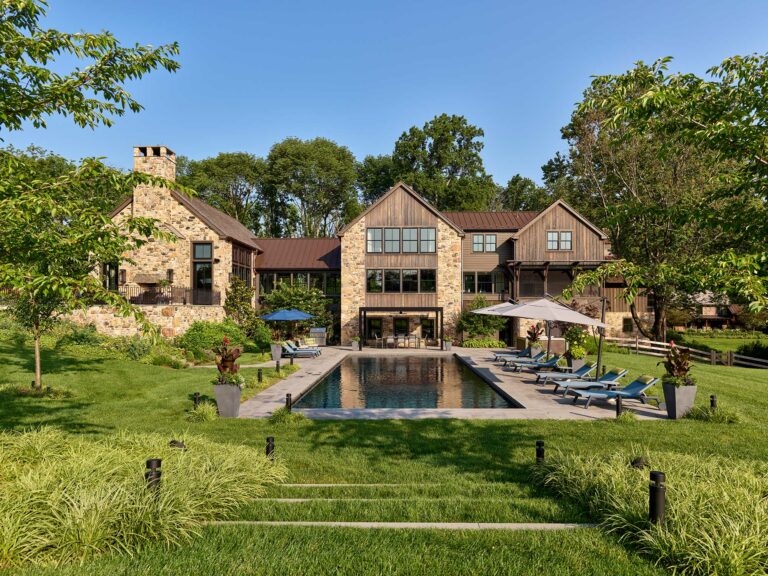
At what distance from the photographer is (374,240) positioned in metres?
32.8

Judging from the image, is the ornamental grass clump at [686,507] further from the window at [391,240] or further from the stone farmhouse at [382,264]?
the window at [391,240]

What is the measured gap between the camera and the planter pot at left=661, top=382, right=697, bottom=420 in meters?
11.3

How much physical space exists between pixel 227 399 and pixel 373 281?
71.4ft

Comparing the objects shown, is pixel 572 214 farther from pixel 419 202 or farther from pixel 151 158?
pixel 151 158

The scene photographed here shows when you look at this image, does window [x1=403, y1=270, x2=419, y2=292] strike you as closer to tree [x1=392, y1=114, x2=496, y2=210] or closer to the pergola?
→ the pergola

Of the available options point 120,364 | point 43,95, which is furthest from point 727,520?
point 120,364

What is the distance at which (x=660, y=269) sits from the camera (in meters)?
5.81

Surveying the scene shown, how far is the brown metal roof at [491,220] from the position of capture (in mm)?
34500

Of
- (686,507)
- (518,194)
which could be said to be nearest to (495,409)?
(686,507)

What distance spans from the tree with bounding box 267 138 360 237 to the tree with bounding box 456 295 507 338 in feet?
83.6

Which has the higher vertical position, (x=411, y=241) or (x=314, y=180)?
(x=314, y=180)

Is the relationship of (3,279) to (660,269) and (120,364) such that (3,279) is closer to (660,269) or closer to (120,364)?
(660,269)

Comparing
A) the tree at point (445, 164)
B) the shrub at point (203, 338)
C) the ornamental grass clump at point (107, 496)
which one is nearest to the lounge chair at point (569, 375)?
the ornamental grass clump at point (107, 496)

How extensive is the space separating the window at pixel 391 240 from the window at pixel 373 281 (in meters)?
1.77
